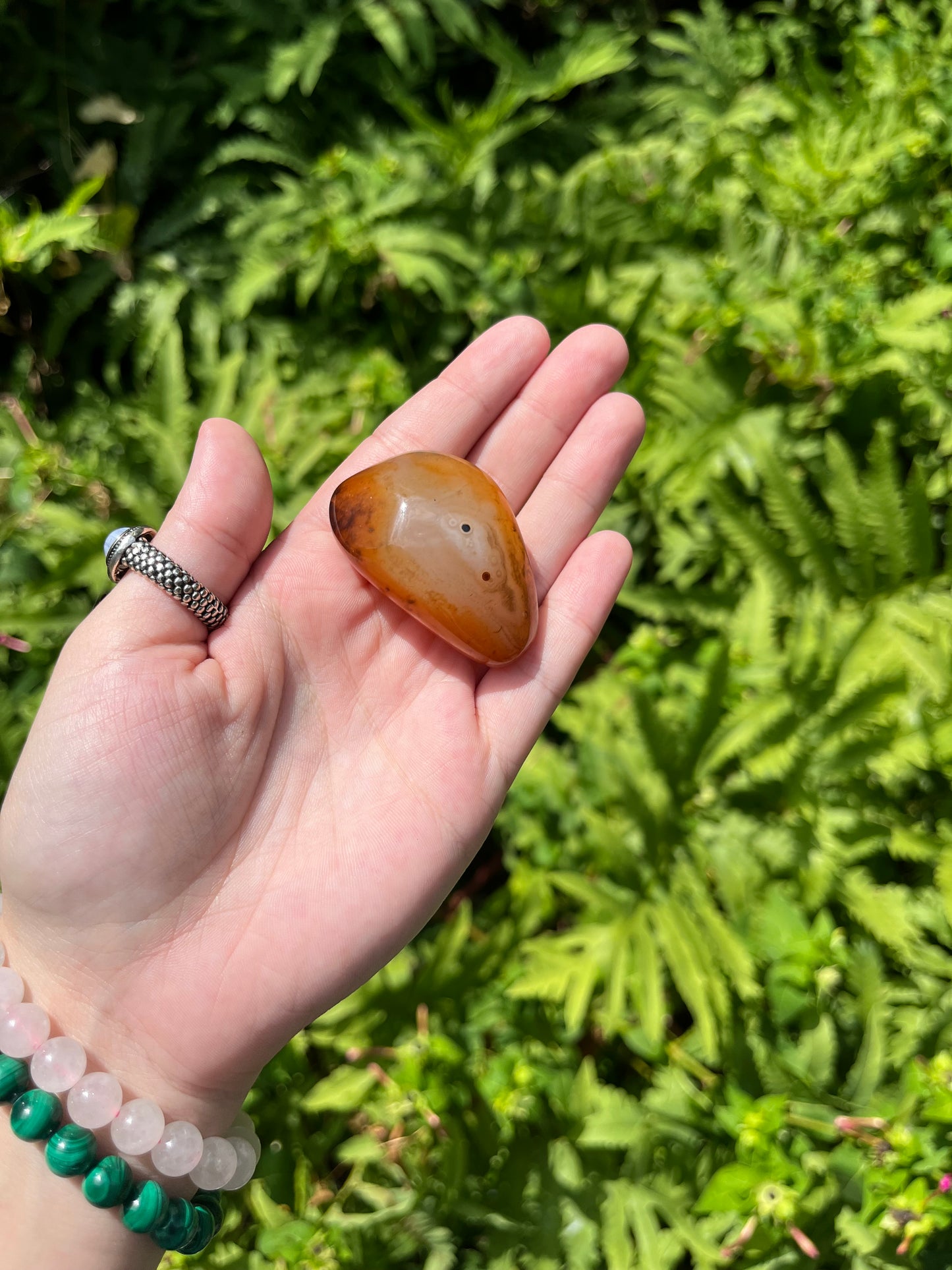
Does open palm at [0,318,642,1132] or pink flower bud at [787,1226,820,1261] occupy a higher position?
open palm at [0,318,642,1132]

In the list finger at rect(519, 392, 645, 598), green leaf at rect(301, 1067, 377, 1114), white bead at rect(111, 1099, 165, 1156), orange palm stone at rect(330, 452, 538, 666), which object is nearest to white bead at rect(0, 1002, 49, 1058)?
white bead at rect(111, 1099, 165, 1156)

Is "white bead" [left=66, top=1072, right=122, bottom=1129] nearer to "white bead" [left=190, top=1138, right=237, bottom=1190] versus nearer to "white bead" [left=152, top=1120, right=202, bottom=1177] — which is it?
"white bead" [left=152, top=1120, right=202, bottom=1177]

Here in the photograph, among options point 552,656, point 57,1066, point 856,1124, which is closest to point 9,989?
point 57,1066

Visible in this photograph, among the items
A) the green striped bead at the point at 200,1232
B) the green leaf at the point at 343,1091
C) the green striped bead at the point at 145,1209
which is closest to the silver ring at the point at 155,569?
the green striped bead at the point at 145,1209

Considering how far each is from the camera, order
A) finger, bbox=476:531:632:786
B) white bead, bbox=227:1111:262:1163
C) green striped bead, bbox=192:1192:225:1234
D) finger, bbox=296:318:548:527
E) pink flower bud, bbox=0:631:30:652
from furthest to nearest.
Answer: pink flower bud, bbox=0:631:30:652 < finger, bbox=296:318:548:527 < finger, bbox=476:531:632:786 < white bead, bbox=227:1111:262:1163 < green striped bead, bbox=192:1192:225:1234

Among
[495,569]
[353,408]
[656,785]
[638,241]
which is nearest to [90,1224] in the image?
[495,569]
